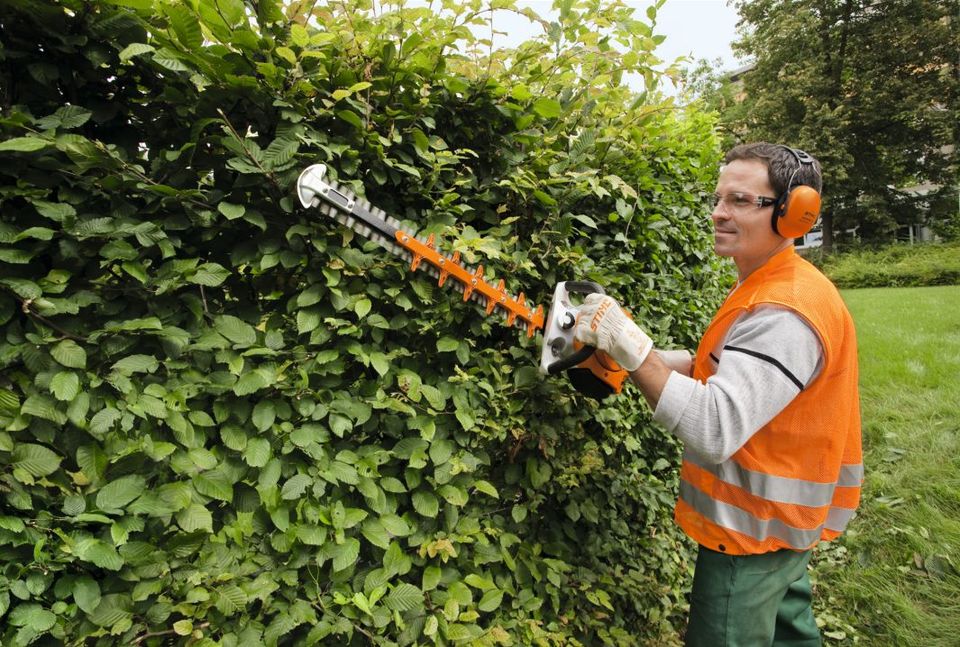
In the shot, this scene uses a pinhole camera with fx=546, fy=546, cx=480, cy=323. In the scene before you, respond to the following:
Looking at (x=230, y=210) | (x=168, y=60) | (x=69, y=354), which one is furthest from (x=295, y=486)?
(x=168, y=60)

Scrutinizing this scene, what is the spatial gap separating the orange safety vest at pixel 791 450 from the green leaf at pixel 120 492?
157cm

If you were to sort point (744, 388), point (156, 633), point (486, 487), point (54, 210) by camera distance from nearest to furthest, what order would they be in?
point (54, 210)
point (156, 633)
point (744, 388)
point (486, 487)

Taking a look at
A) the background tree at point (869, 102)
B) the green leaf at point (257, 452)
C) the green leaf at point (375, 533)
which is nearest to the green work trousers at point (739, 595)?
the green leaf at point (375, 533)

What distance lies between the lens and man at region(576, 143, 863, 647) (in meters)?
1.42

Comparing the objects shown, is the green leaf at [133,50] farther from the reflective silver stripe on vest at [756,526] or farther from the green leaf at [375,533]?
the reflective silver stripe on vest at [756,526]

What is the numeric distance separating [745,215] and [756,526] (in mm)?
933

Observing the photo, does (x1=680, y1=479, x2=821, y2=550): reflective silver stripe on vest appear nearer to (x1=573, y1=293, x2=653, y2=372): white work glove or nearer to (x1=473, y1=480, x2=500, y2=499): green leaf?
(x1=573, y1=293, x2=653, y2=372): white work glove

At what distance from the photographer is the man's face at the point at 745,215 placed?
1656 mm

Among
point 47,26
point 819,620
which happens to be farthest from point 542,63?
point 819,620

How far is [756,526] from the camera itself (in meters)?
1.61

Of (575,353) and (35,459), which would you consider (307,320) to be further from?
(575,353)

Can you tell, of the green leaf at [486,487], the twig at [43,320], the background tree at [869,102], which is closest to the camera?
the twig at [43,320]

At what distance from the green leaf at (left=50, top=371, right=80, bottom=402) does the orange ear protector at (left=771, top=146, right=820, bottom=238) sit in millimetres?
1874

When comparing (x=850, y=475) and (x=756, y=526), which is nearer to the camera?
(x=756, y=526)
